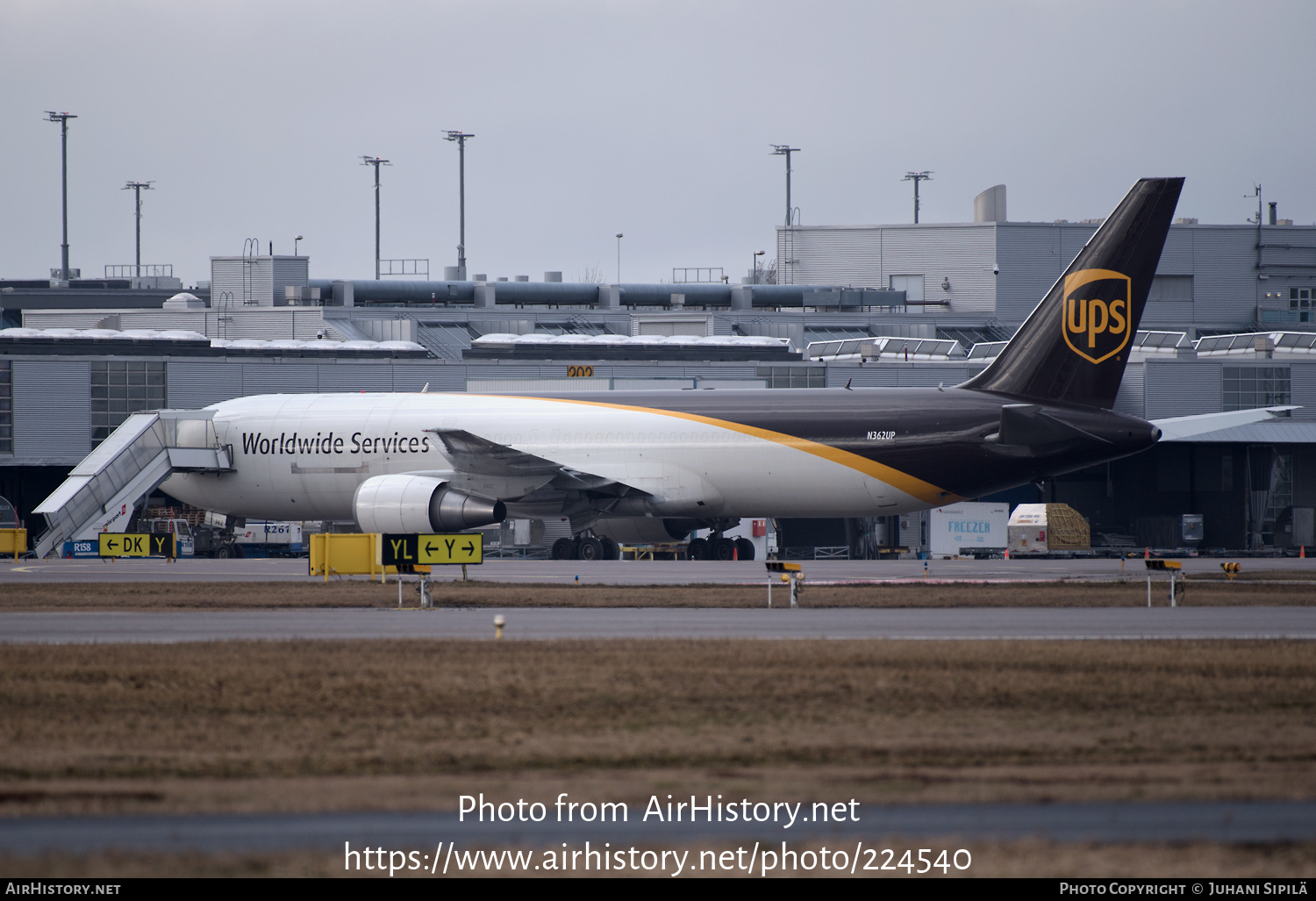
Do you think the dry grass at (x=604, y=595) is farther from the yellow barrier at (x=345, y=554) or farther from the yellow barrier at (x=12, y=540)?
the yellow barrier at (x=12, y=540)

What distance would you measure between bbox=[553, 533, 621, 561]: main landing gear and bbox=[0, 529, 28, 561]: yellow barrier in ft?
53.6

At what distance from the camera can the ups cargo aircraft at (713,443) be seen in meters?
36.6

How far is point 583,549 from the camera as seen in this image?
143 feet

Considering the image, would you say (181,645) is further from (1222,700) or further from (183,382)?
(183,382)

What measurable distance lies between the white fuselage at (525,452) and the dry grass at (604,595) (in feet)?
33.4

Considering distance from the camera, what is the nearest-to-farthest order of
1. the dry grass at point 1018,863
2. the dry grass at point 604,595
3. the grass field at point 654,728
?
the dry grass at point 1018,863 < the grass field at point 654,728 < the dry grass at point 604,595

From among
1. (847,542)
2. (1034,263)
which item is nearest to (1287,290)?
(1034,263)

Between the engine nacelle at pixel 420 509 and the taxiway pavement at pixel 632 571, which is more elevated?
the engine nacelle at pixel 420 509

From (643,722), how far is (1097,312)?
88.4 ft

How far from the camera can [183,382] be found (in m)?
57.5

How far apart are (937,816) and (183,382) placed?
5283 cm

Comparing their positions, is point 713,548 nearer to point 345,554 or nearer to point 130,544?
point 345,554

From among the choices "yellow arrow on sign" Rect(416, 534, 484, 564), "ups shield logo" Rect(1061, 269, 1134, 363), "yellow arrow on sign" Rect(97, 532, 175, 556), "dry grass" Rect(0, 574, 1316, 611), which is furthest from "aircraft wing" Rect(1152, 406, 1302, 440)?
"yellow arrow on sign" Rect(97, 532, 175, 556)

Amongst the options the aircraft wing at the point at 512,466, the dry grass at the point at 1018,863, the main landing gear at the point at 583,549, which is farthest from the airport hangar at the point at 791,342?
the dry grass at the point at 1018,863
